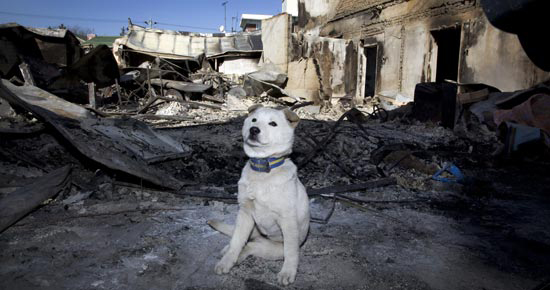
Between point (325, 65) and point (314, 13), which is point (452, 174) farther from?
point (314, 13)

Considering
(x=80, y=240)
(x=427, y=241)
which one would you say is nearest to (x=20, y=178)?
(x=80, y=240)

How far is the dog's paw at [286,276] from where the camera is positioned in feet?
7.17

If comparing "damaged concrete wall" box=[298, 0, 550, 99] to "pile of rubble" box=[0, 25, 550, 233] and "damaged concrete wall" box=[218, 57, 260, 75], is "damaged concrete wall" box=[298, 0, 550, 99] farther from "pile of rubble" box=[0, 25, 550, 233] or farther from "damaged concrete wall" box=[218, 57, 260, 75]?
"damaged concrete wall" box=[218, 57, 260, 75]

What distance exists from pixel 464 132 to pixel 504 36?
3400 millimetres

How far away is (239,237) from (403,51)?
1154 centimetres

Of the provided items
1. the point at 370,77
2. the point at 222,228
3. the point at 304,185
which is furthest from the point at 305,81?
the point at 222,228

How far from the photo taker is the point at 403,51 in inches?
477

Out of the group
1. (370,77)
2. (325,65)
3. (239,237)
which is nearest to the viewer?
(239,237)

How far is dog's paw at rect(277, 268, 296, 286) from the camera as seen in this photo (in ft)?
7.17

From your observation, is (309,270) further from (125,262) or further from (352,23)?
(352,23)

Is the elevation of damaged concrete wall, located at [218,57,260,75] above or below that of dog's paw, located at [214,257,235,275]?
above

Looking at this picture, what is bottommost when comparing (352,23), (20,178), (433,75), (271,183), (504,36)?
(20,178)

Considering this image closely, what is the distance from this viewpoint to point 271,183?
2264 mm

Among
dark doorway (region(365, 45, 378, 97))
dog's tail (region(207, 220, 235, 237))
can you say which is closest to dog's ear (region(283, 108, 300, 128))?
dog's tail (region(207, 220, 235, 237))
